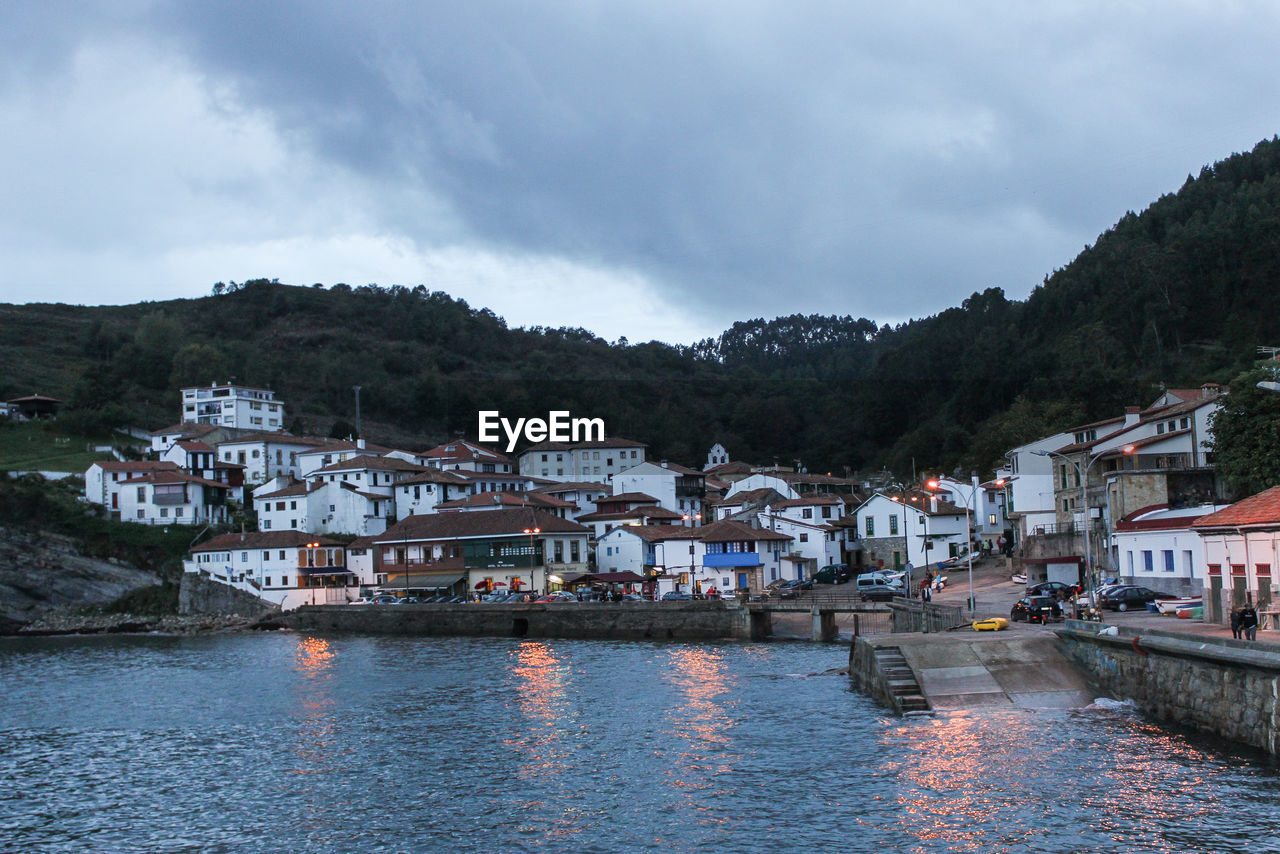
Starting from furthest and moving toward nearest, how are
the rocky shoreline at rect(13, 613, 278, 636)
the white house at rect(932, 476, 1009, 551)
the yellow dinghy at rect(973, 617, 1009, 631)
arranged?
the white house at rect(932, 476, 1009, 551), the rocky shoreline at rect(13, 613, 278, 636), the yellow dinghy at rect(973, 617, 1009, 631)

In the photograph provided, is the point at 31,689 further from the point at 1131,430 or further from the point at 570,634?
the point at 1131,430

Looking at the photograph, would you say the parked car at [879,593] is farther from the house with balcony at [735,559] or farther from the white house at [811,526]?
the white house at [811,526]

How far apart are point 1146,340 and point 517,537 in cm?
7391

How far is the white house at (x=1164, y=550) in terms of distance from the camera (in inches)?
1964

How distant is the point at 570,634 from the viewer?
2854 inches

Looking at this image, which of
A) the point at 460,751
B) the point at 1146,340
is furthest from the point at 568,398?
the point at 460,751

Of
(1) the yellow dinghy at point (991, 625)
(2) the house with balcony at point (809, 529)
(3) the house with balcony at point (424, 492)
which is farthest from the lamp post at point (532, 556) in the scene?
(1) the yellow dinghy at point (991, 625)

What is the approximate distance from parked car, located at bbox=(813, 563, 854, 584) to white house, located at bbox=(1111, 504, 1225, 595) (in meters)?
26.7

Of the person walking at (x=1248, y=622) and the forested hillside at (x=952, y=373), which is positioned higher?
the forested hillside at (x=952, y=373)

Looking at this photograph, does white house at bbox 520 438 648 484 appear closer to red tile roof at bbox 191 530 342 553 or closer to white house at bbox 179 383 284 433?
white house at bbox 179 383 284 433

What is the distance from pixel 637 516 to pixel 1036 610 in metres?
56.8

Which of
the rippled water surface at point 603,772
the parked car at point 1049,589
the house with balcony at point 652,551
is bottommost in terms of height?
the rippled water surface at point 603,772

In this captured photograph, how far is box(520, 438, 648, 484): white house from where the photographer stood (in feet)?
432

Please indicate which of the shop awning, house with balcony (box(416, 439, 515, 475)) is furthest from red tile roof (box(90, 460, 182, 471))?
the shop awning
